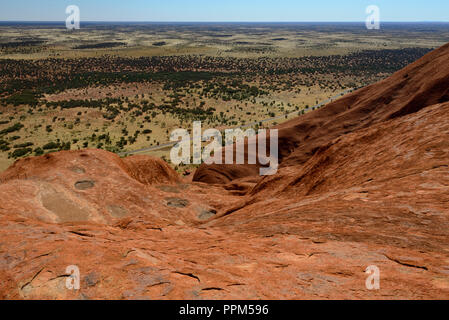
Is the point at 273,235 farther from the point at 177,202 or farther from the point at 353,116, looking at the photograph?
the point at 353,116

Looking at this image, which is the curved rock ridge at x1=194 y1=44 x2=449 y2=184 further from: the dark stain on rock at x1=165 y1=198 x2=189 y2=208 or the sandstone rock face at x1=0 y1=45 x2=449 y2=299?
the sandstone rock face at x1=0 y1=45 x2=449 y2=299

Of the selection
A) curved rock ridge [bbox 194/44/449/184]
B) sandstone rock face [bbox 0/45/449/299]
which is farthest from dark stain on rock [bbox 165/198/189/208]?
curved rock ridge [bbox 194/44/449/184]

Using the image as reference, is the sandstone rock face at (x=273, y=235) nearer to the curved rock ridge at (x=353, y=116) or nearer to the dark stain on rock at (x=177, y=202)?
the dark stain on rock at (x=177, y=202)

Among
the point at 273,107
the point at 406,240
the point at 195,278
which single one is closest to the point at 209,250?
the point at 195,278

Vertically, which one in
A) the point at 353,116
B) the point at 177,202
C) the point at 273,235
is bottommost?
the point at 177,202

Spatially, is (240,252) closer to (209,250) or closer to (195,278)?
(209,250)

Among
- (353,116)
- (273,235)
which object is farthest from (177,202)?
(353,116)

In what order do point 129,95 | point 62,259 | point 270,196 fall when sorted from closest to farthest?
point 62,259 < point 270,196 < point 129,95

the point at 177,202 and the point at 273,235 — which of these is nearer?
the point at 273,235

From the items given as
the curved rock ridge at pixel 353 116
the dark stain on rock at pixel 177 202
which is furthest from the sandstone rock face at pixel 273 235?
the curved rock ridge at pixel 353 116
